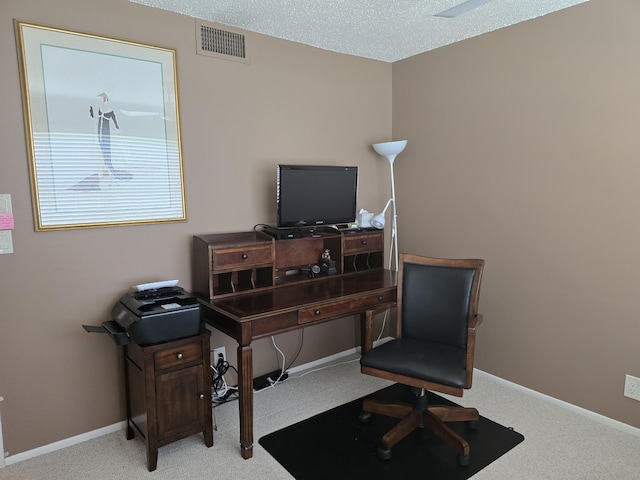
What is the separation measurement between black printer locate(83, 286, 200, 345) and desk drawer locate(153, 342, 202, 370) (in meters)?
0.06

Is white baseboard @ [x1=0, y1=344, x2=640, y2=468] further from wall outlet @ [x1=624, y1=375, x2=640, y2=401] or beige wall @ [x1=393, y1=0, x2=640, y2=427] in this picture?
wall outlet @ [x1=624, y1=375, x2=640, y2=401]

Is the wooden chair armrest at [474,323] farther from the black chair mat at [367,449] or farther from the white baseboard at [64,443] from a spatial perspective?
the white baseboard at [64,443]

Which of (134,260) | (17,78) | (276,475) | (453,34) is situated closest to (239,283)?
(134,260)

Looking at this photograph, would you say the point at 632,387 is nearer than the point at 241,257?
Yes

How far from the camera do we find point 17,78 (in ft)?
6.77

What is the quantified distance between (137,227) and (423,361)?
1.75 m

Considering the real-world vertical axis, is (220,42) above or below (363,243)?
above

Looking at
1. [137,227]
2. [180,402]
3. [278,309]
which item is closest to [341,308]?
[278,309]

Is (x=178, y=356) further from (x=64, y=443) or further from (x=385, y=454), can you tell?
(x=385, y=454)

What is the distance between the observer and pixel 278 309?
2238mm

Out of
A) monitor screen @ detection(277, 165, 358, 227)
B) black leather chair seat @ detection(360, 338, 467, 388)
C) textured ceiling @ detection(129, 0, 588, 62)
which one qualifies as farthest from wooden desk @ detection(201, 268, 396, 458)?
textured ceiling @ detection(129, 0, 588, 62)

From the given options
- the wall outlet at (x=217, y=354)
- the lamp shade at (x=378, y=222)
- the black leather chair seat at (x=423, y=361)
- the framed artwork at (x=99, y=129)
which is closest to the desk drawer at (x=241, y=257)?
the framed artwork at (x=99, y=129)

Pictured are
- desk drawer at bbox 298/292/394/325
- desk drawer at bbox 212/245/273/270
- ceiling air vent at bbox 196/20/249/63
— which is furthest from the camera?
ceiling air vent at bbox 196/20/249/63

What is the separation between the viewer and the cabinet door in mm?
2137
